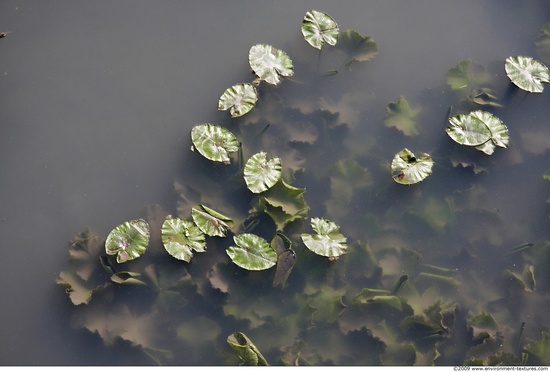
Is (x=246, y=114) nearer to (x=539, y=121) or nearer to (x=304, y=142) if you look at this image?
(x=304, y=142)

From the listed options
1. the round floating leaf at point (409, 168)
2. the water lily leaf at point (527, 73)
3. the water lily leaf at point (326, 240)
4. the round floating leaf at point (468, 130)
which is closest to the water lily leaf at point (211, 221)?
the water lily leaf at point (326, 240)

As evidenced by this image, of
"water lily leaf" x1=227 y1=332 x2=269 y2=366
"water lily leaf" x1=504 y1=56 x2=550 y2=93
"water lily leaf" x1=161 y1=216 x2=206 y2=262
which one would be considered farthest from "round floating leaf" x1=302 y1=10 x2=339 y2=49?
"water lily leaf" x1=227 y1=332 x2=269 y2=366

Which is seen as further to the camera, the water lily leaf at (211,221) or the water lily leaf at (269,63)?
the water lily leaf at (269,63)

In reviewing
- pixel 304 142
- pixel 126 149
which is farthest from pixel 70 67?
pixel 304 142

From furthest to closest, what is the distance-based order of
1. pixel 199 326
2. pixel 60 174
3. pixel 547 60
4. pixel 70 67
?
pixel 547 60
pixel 70 67
pixel 60 174
pixel 199 326

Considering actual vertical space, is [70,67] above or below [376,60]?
above

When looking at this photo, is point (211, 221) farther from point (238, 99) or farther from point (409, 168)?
point (409, 168)

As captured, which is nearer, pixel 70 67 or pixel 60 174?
pixel 60 174

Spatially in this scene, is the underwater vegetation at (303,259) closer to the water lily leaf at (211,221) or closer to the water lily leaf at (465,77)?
the water lily leaf at (211,221)
